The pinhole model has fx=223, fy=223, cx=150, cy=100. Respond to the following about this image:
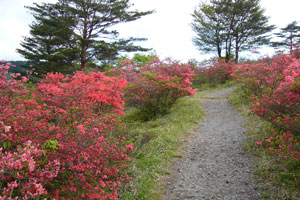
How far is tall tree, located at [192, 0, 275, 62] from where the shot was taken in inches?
706

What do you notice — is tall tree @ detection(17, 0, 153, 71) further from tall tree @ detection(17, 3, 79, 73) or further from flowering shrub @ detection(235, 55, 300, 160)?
flowering shrub @ detection(235, 55, 300, 160)

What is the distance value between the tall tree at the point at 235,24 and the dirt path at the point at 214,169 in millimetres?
14088

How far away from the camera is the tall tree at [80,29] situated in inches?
563

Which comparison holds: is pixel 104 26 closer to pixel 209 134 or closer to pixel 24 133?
pixel 209 134

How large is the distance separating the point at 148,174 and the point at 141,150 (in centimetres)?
95

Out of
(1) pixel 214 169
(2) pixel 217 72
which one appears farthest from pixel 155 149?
(2) pixel 217 72

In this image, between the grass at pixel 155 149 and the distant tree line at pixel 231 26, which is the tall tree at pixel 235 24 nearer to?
the distant tree line at pixel 231 26

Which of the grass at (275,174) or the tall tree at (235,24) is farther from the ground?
the tall tree at (235,24)

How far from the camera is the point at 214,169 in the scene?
12.4ft

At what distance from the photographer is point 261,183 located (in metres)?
3.25

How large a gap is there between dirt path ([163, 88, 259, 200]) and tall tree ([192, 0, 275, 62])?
14.1m

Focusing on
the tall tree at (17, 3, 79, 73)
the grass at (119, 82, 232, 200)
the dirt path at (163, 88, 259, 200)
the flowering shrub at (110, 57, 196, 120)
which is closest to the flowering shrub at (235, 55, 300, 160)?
the dirt path at (163, 88, 259, 200)

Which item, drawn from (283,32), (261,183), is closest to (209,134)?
(261,183)

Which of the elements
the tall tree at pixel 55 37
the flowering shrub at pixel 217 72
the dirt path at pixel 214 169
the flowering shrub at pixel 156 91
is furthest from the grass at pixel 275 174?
the tall tree at pixel 55 37
